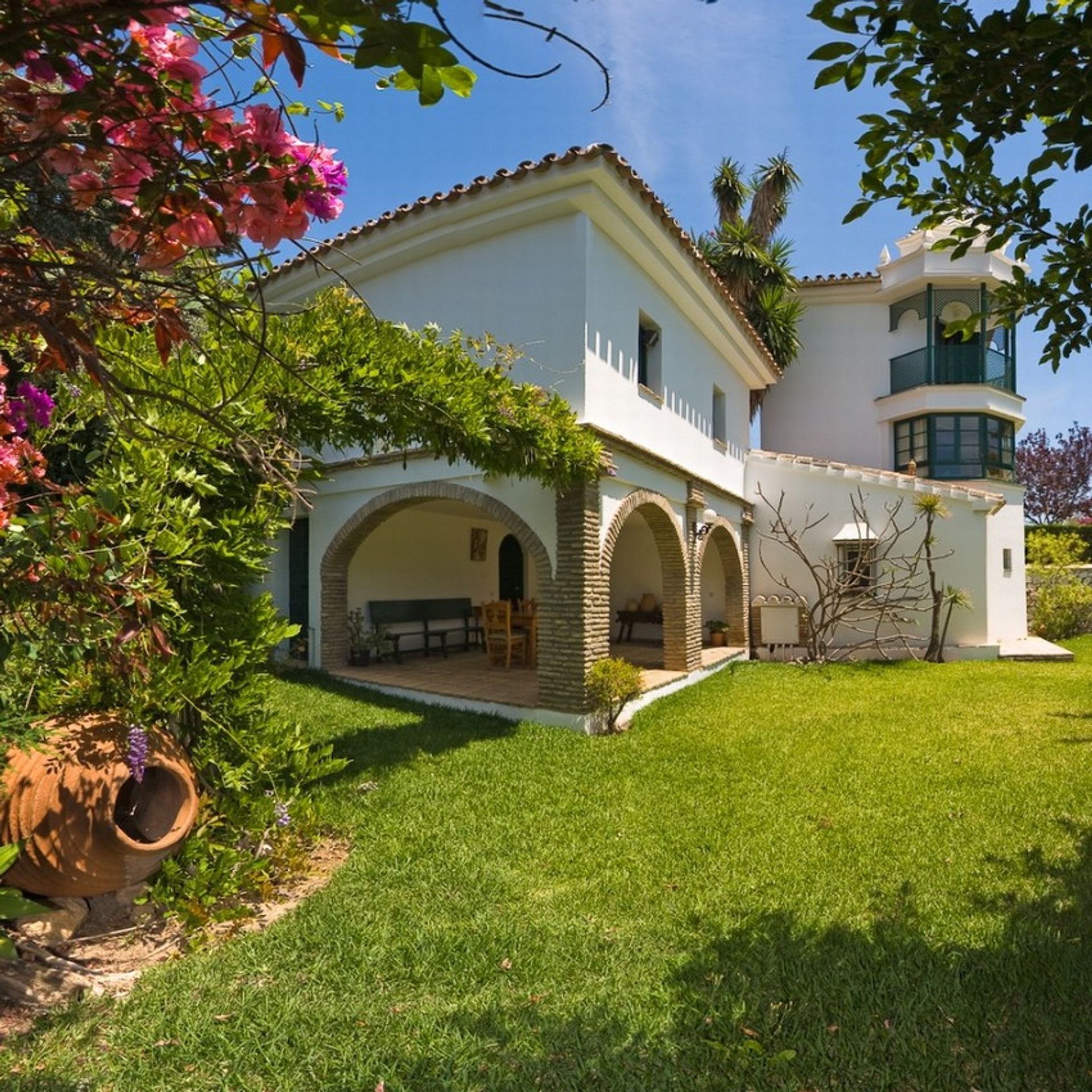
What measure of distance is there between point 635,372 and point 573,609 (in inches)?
143

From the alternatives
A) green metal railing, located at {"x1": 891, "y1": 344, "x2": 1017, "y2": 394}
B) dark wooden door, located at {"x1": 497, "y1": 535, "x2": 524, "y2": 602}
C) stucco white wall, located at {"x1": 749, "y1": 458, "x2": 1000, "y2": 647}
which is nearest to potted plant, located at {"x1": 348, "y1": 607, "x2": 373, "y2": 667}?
dark wooden door, located at {"x1": 497, "y1": 535, "x2": 524, "y2": 602}

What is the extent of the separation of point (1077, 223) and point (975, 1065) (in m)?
3.67

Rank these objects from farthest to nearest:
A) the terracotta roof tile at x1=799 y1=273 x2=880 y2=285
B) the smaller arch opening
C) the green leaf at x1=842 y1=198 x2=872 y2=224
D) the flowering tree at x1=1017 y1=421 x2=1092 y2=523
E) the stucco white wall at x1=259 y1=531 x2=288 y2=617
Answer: the flowering tree at x1=1017 y1=421 x2=1092 y2=523 < the terracotta roof tile at x1=799 y1=273 x2=880 y2=285 < the stucco white wall at x1=259 y1=531 x2=288 y2=617 < the smaller arch opening < the green leaf at x1=842 y1=198 x2=872 y2=224

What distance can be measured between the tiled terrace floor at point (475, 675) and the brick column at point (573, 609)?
2.02ft

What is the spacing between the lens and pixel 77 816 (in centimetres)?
335

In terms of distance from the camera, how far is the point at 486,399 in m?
6.46

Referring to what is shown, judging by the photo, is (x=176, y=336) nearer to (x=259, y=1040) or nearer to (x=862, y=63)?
(x=862, y=63)

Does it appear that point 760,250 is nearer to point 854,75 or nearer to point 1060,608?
point 1060,608

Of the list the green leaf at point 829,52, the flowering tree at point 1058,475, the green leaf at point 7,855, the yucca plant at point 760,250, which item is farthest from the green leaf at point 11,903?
the flowering tree at point 1058,475

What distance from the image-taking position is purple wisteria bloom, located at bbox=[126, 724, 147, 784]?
3.35m

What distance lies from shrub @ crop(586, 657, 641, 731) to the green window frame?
14.5 m

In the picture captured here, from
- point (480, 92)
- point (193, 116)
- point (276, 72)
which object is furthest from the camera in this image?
point (276, 72)

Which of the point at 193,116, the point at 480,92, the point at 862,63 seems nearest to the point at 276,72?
the point at 193,116

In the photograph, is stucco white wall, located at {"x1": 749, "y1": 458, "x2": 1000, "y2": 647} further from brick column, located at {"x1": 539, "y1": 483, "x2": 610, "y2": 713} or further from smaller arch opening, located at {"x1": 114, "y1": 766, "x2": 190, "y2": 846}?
smaller arch opening, located at {"x1": 114, "y1": 766, "x2": 190, "y2": 846}
